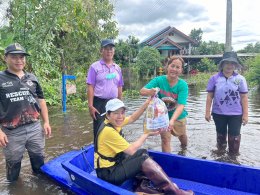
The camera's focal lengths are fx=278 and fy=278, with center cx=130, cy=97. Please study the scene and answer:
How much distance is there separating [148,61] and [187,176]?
24360mm

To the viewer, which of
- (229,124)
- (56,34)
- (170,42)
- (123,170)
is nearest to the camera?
(123,170)

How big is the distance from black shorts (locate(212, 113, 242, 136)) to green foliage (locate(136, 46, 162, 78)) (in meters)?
22.7

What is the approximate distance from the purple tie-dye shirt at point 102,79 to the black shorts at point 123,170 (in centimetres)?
153

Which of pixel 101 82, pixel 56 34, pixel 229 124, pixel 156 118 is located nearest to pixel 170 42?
pixel 56 34

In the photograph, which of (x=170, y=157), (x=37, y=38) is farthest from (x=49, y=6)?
(x=170, y=157)

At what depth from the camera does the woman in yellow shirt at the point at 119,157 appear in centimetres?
316

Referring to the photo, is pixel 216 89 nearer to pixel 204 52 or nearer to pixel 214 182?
pixel 214 182

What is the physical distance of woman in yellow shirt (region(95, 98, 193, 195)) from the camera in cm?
316

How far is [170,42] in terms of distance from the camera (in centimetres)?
3419

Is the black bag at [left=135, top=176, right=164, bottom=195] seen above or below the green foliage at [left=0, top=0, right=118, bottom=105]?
below

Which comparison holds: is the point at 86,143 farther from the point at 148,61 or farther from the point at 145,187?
the point at 148,61

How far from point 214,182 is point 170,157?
658mm

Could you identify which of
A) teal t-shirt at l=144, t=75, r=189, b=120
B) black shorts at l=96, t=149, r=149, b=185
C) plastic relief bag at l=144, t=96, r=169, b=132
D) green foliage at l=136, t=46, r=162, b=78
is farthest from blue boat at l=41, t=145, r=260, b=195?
green foliage at l=136, t=46, r=162, b=78

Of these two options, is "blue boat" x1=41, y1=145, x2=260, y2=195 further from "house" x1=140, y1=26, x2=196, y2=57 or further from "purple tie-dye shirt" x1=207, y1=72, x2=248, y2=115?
"house" x1=140, y1=26, x2=196, y2=57
